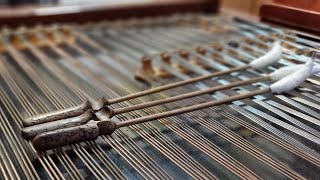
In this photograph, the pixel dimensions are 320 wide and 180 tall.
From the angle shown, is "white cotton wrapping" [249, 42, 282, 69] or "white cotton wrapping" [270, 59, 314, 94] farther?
"white cotton wrapping" [249, 42, 282, 69]

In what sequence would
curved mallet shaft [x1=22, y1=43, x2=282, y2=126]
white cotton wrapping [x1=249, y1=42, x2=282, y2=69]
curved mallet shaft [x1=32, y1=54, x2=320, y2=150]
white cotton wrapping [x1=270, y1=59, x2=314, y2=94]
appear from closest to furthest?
curved mallet shaft [x1=32, y1=54, x2=320, y2=150], curved mallet shaft [x1=22, y1=43, x2=282, y2=126], white cotton wrapping [x1=270, y1=59, x2=314, y2=94], white cotton wrapping [x1=249, y1=42, x2=282, y2=69]

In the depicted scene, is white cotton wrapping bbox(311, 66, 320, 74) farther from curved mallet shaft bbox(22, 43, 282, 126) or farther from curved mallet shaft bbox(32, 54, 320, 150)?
curved mallet shaft bbox(22, 43, 282, 126)

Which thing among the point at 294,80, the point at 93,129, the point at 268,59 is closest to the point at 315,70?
the point at 294,80

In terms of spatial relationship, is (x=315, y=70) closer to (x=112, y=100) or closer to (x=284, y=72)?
(x=284, y=72)

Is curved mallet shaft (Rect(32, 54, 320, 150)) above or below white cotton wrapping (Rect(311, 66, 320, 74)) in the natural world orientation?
below

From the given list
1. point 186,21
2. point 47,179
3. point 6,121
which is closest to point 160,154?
point 47,179

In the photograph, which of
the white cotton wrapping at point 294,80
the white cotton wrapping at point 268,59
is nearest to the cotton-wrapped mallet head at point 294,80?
the white cotton wrapping at point 294,80

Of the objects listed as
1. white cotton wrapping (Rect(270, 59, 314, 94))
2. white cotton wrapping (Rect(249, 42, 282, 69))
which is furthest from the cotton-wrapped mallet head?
white cotton wrapping (Rect(249, 42, 282, 69))

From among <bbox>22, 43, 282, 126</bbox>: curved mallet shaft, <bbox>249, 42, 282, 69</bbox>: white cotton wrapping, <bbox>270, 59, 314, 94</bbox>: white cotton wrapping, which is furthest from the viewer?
<bbox>249, 42, 282, 69</bbox>: white cotton wrapping

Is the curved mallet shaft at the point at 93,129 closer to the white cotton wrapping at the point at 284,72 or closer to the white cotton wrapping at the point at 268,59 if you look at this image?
the white cotton wrapping at the point at 284,72
